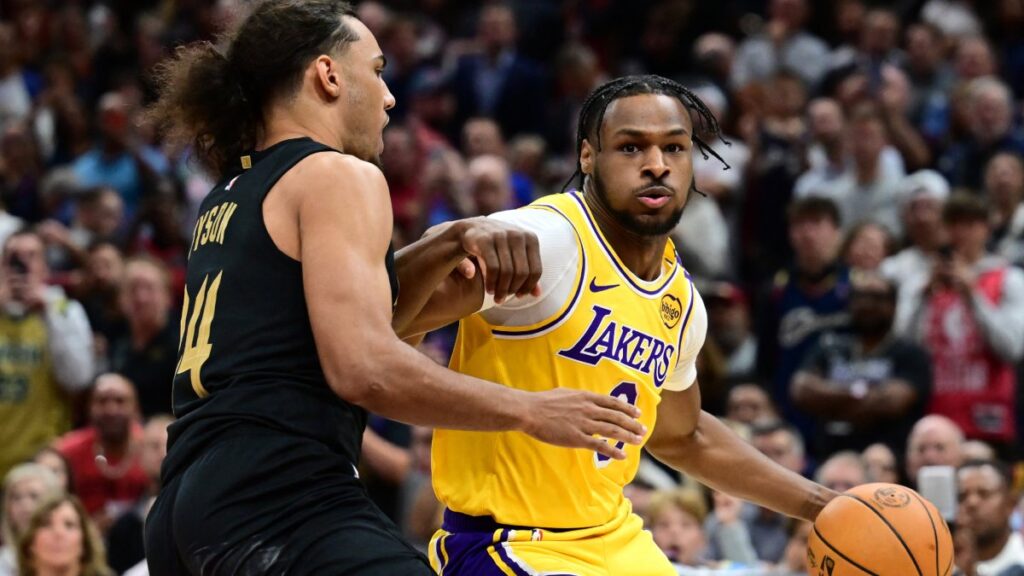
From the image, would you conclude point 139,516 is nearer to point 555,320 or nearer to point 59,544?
point 59,544

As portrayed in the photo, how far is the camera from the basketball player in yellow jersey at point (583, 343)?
442 cm

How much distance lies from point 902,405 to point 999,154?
233 centimetres

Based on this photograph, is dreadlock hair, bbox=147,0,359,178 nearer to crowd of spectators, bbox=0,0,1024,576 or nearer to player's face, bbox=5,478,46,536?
crowd of spectators, bbox=0,0,1024,576

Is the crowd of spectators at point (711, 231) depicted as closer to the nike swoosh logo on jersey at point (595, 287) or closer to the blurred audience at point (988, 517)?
the blurred audience at point (988, 517)

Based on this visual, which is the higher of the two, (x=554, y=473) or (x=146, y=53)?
(x=554, y=473)

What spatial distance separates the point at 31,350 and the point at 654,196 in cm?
680

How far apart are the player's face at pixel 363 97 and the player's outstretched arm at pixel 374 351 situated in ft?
0.97

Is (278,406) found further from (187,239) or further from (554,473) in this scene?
(187,239)

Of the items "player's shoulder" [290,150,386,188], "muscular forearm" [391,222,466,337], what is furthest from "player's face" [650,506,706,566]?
"player's shoulder" [290,150,386,188]

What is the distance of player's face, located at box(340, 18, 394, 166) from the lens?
398 centimetres

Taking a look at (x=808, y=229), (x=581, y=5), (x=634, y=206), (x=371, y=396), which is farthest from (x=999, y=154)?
(x=371, y=396)

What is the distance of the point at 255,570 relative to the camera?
354cm

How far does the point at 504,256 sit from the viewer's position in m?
3.91

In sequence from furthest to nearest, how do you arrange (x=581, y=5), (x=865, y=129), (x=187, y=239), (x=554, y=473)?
1. (x=581, y=5)
2. (x=187, y=239)
3. (x=865, y=129)
4. (x=554, y=473)
